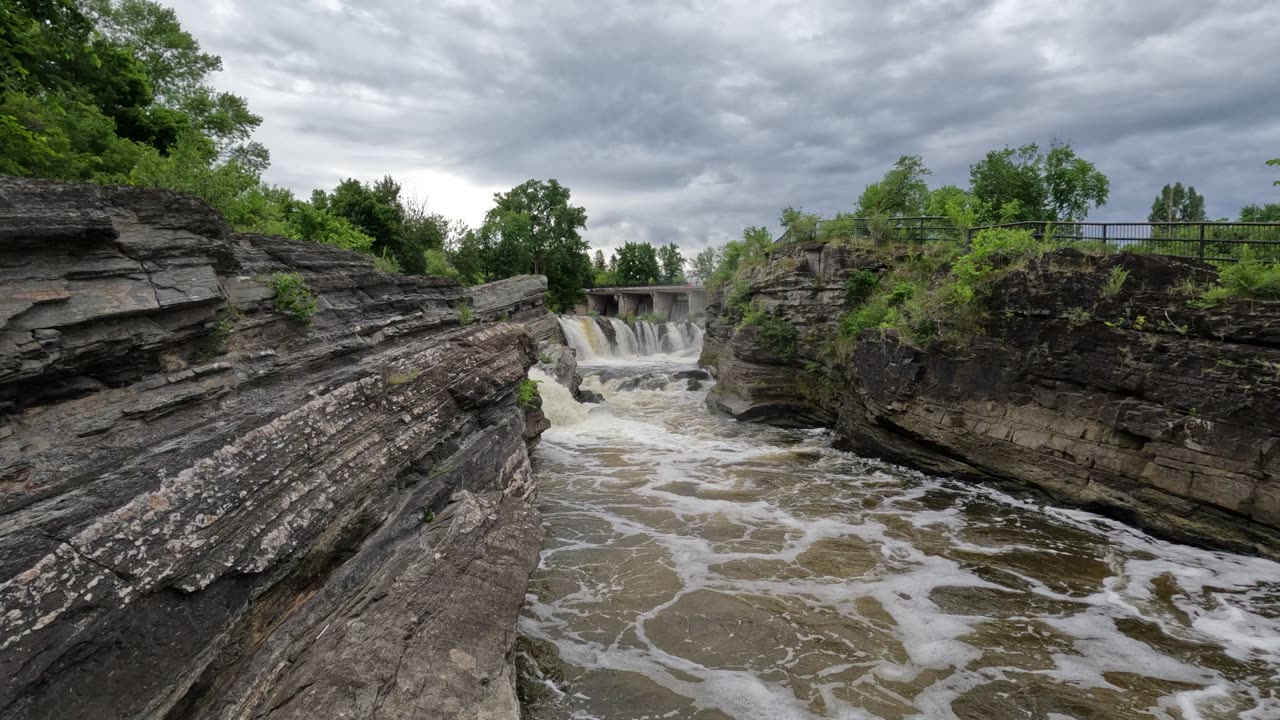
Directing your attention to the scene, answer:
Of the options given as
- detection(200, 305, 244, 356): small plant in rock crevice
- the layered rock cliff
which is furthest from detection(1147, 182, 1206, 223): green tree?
detection(200, 305, 244, 356): small plant in rock crevice

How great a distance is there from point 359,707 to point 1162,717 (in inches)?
267

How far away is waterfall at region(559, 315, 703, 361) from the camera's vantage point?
3384cm

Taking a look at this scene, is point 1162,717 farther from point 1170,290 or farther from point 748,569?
point 1170,290

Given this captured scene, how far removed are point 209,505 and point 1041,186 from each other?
2334 cm

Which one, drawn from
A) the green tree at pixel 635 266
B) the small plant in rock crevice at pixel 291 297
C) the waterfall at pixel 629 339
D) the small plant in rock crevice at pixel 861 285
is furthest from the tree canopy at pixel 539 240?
the small plant in rock crevice at pixel 291 297

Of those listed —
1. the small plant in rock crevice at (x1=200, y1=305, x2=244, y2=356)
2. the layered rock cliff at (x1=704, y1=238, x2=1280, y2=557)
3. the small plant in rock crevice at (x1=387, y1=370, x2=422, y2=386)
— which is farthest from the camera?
the layered rock cliff at (x1=704, y1=238, x2=1280, y2=557)

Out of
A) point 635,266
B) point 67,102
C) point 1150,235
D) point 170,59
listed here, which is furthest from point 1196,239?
point 635,266

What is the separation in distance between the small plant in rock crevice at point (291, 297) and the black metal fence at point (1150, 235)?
13.9 meters

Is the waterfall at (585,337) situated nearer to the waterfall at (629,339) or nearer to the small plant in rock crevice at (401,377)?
the waterfall at (629,339)

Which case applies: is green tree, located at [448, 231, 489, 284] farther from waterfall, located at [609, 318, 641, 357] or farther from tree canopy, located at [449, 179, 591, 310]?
waterfall, located at [609, 318, 641, 357]

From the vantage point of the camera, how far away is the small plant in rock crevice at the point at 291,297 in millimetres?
7449

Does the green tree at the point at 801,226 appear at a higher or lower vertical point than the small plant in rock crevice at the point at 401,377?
higher

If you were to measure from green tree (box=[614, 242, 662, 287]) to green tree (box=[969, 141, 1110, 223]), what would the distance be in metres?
50.4

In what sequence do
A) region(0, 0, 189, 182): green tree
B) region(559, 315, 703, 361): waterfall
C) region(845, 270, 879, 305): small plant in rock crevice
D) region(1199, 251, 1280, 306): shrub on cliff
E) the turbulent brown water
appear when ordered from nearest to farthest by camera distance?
the turbulent brown water < region(0, 0, 189, 182): green tree < region(1199, 251, 1280, 306): shrub on cliff < region(845, 270, 879, 305): small plant in rock crevice < region(559, 315, 703, 361): waterfall
